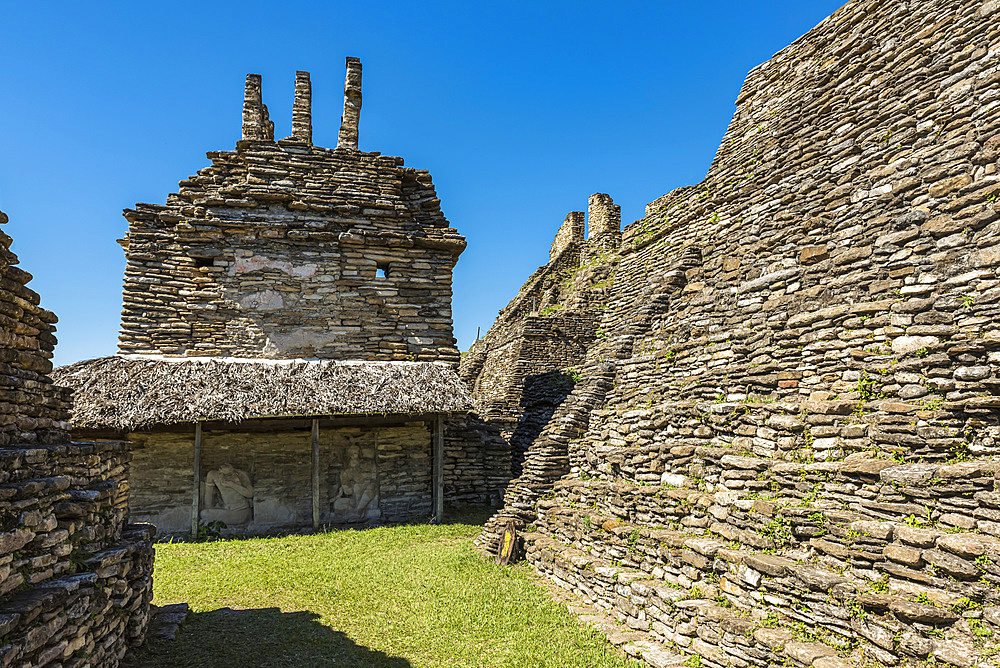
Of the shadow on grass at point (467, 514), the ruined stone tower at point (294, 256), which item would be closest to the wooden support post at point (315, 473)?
the ruined stone tower at point (294, 256)

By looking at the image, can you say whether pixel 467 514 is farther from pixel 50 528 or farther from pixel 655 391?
pixel 50 528

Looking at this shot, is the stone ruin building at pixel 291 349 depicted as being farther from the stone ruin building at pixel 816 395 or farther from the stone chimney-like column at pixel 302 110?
the stone ruin building at pixel 816 395

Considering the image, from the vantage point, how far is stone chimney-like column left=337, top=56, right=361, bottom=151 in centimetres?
1442

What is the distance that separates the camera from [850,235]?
273 inches

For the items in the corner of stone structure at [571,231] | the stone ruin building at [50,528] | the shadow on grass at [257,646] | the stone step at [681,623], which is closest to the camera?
the stone ruin building at [50,528]

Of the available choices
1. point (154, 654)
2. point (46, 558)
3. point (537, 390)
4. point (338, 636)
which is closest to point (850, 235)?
point (338, 636)

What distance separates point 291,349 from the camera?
13.2 meters

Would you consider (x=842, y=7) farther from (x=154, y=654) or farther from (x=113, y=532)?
(x=154, y=654)

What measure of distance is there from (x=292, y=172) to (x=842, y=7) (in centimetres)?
1236

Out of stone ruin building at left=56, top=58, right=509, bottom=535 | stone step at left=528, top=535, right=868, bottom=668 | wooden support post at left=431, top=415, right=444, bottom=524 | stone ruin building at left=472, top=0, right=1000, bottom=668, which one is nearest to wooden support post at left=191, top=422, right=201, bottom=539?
stone ruin building at left=56, top=58, right=509, bottom=535

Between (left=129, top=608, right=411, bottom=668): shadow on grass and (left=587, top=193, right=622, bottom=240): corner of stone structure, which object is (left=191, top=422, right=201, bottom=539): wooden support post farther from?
(left=587, top=193, right=622, bottom=240): corner of stone structure

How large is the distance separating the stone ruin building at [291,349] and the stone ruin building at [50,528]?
5500 mm

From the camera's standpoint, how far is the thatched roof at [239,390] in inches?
413

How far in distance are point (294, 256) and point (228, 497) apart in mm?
6057
